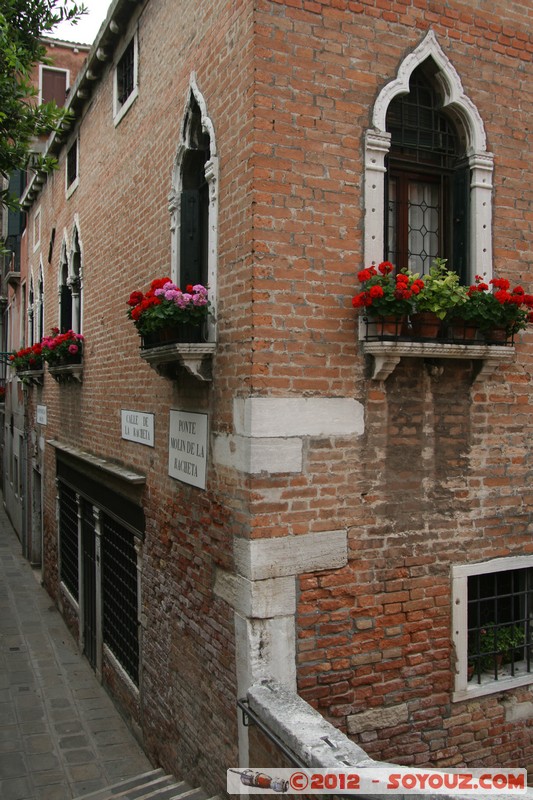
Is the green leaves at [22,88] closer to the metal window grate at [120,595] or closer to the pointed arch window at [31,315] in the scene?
the metal window grate at [120,595]

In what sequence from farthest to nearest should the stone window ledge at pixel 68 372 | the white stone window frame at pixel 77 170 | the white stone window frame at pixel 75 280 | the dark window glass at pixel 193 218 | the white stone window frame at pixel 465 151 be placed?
1. the white stone window frame at pixel 77 170
2. the white stone window frame at pixel 75 280
3. the stone window ledge at pixel 68 372
4. the dark window glass at pixel 193 218
5. the white stone window frame at pixel 465 151

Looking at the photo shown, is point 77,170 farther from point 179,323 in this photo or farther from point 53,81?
point 53,81

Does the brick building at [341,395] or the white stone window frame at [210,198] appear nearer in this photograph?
the brick building at [341,395]

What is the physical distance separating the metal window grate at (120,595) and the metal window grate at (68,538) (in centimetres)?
187

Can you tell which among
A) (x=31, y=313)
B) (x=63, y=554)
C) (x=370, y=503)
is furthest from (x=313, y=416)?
(x=31, y=313)

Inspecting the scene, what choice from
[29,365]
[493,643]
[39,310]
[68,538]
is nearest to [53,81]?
[39,310]

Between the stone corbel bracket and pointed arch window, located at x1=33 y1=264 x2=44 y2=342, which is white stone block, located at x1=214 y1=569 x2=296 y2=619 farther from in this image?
pointed arch window, located at x1=33 y1=264 x2=44 y2=342

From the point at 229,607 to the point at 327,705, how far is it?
3.14 feet

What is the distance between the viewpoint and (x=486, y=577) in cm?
576

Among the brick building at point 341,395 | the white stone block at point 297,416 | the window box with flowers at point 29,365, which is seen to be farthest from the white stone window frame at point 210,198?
the window box with flowers at point 29,365

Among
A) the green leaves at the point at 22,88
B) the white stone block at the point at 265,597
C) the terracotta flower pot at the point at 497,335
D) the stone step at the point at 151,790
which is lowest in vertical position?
the stone step at the point at 151,790

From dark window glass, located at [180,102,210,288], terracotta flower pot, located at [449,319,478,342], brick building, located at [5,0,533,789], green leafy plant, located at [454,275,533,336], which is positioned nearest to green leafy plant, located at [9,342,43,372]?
dark window glass, located at [180,102,210,288]

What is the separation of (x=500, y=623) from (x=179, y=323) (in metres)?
3.60

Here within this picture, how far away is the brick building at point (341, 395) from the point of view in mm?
4742
